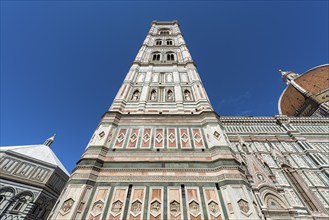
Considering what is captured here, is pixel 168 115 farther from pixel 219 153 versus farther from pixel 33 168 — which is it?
pixel 33 168

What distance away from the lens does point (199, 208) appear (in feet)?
13.0

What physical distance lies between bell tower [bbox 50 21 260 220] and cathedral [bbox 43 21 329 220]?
0.08 feet

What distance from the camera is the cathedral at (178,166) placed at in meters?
3.96

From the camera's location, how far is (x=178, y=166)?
16.5 feet

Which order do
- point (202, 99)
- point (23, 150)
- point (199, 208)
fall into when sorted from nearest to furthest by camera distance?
point (199, 208) → point (202, 99) → point (23, 150)

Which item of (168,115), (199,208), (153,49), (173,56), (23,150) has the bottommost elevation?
(199,208)

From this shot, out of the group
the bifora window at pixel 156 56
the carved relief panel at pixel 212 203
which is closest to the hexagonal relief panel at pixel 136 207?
the carved relief panel at pixel 212 203

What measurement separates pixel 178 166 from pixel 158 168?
26.2 inches

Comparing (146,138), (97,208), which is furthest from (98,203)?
(146,138)

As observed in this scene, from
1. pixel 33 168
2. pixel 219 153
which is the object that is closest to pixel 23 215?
pixel 33 168

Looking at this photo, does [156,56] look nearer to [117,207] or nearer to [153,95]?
[153,95]

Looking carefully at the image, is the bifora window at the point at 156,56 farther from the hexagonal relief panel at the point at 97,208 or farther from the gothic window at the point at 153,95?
the hexagonal relief panel at the point at 97,208

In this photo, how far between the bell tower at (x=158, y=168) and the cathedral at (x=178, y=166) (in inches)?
1.0

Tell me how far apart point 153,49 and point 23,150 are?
17.5m
